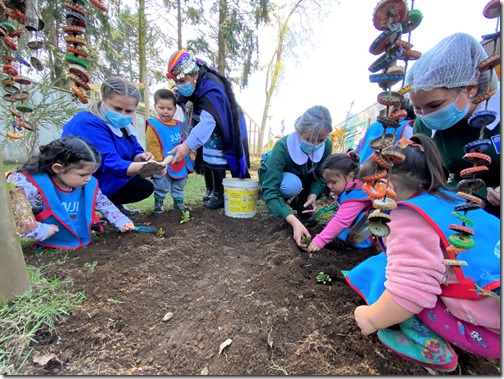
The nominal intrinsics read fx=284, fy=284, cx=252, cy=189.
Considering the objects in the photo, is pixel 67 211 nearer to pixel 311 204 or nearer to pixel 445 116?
pixel 311 204

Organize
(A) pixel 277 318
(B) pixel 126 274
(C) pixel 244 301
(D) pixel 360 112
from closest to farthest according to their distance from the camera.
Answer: (A) pixel 277 318
(C) pixel 244 301
(B) pixel 126 274
(D) pixel 360 112

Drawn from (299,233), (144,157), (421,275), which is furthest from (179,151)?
(421,275)

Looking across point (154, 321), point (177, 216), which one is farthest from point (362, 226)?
point (177, 216)

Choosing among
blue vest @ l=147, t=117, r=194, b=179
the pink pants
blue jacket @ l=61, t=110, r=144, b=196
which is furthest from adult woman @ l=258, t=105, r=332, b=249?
blue jacket @ l=61, t=110, r=144, b=196

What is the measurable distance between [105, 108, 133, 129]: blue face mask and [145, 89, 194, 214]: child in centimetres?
60

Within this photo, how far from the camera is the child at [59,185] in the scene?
80.7 inches

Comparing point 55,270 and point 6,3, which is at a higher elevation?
point 6,3

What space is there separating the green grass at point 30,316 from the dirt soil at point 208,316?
45 mm

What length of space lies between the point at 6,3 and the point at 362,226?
8.74 feet

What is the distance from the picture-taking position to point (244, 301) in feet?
5.19

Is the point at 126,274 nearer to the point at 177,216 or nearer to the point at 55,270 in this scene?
the point at 55,270

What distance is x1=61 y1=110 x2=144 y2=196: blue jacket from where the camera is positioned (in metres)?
2.50

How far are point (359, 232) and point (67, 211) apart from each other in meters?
2.22

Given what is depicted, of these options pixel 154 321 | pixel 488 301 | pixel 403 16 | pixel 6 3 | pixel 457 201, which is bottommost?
pixel 154 321
